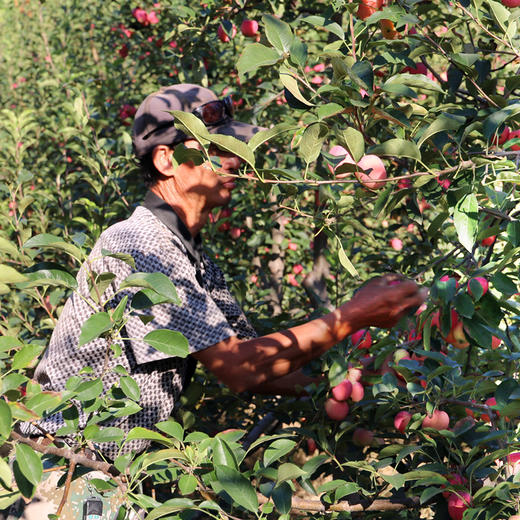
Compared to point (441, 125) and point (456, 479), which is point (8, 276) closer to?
point (441, 125)

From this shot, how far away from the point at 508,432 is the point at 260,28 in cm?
216

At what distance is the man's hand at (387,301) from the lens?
155 cm

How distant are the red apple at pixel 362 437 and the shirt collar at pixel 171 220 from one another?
64 cm

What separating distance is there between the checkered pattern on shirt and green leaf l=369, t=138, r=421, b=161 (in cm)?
64

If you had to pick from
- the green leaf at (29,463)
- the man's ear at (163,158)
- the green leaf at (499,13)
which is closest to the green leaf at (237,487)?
the green leaf at (29,463)

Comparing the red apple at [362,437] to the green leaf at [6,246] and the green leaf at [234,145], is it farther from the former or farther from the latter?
the green leaf at [6,246]

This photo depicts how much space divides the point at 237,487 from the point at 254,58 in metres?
0.70

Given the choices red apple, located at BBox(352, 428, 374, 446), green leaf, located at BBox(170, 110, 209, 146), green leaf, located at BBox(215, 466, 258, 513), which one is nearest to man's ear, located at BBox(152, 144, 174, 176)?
green leaf, located at BBox(170, 110, 209, 146)

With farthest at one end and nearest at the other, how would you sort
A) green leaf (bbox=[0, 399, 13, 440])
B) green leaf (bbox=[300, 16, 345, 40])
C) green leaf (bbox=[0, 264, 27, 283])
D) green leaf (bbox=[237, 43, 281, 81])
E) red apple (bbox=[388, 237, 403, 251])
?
red apple (bbox=[388, 237, 403, 251]) < green leaf (bbox=[300, 16, 345, 40]) < green leaf (bbox=[237, 43, 281, 81]) < green leaf (bbox=[0, 264, 27, 283]) < green leaf (bbox=[0, 399, 13, 440])

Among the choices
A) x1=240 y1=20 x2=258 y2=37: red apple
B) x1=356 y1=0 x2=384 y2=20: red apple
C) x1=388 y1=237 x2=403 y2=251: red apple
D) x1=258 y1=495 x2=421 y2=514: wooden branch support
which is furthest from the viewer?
x1=388 y1=237 x2=403 y2=251: red apple

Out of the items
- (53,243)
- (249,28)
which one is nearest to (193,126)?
(53,243)

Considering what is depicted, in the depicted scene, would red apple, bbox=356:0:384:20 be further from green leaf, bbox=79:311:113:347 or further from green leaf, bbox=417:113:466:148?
green leaf, bbox=79:311:113:347

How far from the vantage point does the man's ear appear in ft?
6.23

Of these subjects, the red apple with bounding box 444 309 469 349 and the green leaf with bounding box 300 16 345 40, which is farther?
the red apple with bounding box 444 309 469 349
